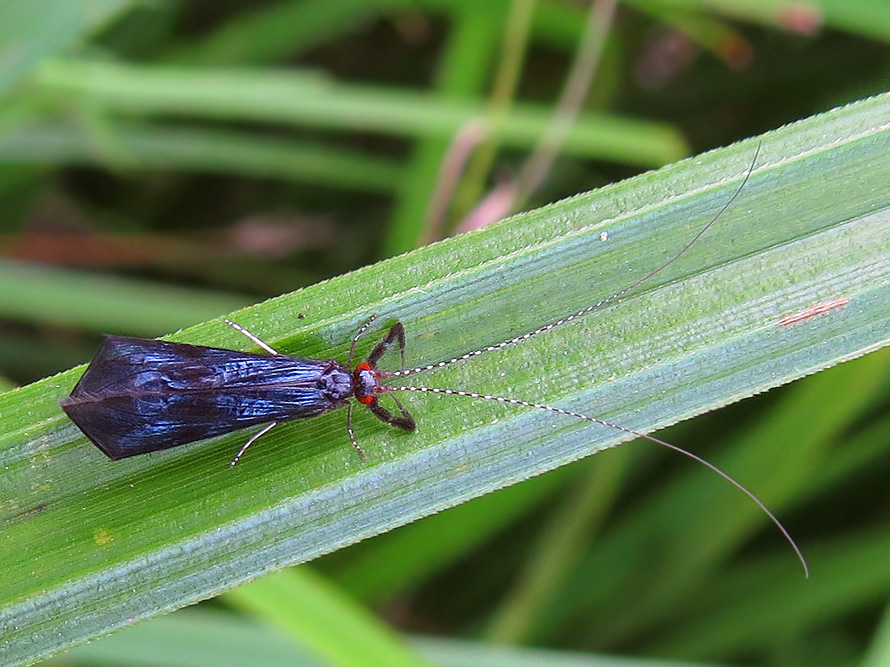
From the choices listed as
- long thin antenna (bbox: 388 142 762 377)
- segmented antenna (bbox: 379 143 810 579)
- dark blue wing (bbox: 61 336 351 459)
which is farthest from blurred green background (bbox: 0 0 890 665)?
long thin antenna (bbox: 388 142 762 377)

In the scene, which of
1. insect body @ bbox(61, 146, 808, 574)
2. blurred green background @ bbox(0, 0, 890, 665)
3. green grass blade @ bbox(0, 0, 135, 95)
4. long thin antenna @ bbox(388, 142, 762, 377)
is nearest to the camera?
long thin antenna @ bbox(388, 142, 762, 377)

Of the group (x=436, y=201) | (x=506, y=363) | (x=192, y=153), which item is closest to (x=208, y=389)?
(x=506, y=363)

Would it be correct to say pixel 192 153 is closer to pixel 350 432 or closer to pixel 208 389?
pixel 208 389

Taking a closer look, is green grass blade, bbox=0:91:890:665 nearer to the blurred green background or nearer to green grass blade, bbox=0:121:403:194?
the blurred green background

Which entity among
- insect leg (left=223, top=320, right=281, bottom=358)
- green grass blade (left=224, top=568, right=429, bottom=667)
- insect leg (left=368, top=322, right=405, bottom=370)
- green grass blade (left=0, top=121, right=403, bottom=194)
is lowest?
green grass blade (left=224, top=568, right=429, bottom=667)

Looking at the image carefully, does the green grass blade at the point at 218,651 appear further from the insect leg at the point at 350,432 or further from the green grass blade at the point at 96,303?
the green grass blade at the point at 96,303

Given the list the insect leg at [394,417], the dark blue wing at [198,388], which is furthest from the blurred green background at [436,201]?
the insect leg at [394,417]

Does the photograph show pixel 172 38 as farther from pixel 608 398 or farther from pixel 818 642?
pixel 818 642
